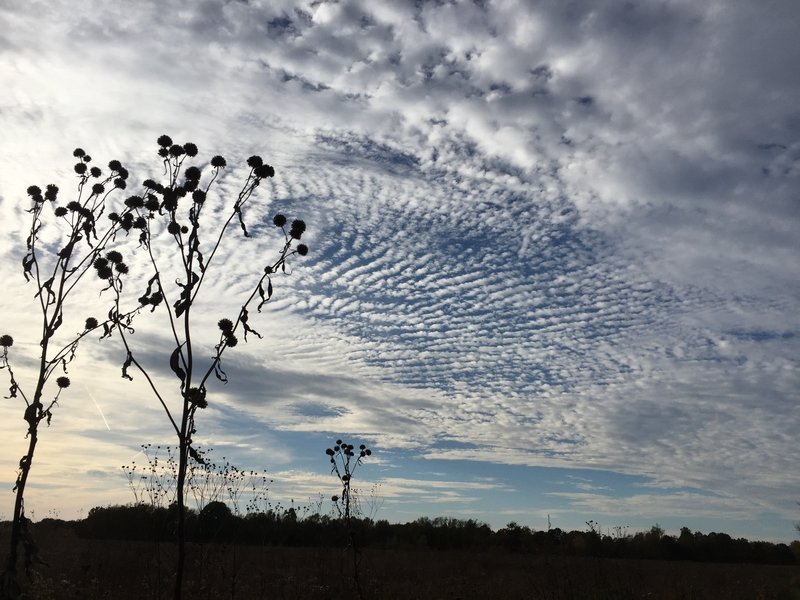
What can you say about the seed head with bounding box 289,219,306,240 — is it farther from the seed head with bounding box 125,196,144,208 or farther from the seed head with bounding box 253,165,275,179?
the seed head with bounding box 125,196,144,208

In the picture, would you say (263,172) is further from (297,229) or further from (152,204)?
(152,204)

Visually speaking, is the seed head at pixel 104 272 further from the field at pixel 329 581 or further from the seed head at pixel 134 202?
the field at pixel 329 581

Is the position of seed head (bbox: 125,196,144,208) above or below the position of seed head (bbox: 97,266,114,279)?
above

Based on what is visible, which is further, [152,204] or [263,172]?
[263,172]

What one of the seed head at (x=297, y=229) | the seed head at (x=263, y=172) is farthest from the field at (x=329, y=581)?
the seed head at (x=263, y=172)

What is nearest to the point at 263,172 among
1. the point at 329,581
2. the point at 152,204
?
the point at 152,204

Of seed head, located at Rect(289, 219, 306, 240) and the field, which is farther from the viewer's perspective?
the field

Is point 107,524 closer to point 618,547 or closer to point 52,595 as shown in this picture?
point 52,595

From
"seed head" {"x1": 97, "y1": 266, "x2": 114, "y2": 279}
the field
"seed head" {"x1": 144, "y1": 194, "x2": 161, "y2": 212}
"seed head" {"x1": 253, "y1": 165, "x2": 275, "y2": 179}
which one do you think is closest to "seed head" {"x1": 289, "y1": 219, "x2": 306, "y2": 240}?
"seed head" {"x1": 253, "y1": 165, "x2": 275, "y2": 179}

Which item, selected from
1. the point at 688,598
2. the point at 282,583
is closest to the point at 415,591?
the point at 282,583

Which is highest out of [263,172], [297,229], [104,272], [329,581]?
[263,172]

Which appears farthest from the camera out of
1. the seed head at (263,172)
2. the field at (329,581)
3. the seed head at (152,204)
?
the field at (329,581)

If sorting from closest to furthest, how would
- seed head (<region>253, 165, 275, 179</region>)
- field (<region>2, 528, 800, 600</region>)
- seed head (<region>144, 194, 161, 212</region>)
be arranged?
1. seed head (<region>144, 194, 161, 212</region>)
2. seed head (<region>253, 165, 275, 179</region>)
3. field (<region>2, 528, 800, 600</region>)

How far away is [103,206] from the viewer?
545 cm
